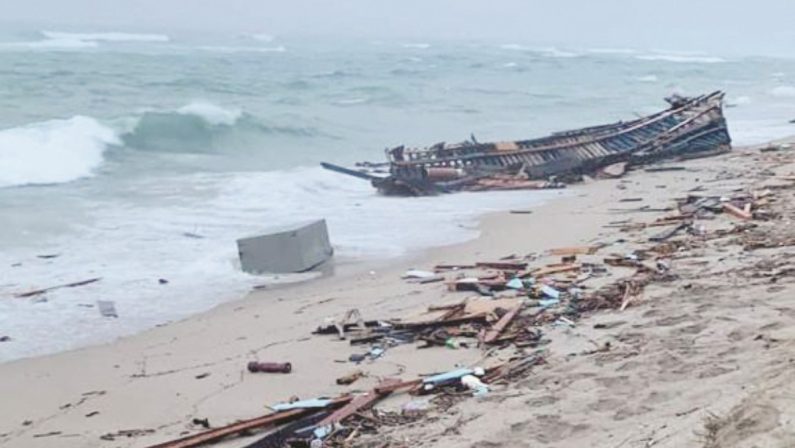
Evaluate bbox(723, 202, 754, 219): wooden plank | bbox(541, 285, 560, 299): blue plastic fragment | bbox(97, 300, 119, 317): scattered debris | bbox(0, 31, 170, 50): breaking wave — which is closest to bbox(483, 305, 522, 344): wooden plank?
bbox(541, 285, 560, 299): blue plastic fragment

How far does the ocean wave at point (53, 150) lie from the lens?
66.1ft

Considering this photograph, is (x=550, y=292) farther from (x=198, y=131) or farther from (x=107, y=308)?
(x=198, y=131)

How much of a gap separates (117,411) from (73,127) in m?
20.8

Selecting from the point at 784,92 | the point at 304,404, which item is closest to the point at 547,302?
the point at 304,404

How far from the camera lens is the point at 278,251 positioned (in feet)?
38.0

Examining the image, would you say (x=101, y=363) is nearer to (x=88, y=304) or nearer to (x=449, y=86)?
(x=88, y=304)

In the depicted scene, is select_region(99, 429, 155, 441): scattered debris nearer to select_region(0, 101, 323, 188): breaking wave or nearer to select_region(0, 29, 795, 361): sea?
select_region(0, 29, 795, 361): sea

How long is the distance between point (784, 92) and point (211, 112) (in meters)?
27.1

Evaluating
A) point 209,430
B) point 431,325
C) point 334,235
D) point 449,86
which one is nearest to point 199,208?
point 334,235

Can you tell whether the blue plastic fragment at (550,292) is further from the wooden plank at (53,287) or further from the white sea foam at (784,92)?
the white sea foam at (784,92)

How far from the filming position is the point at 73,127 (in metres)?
26.1

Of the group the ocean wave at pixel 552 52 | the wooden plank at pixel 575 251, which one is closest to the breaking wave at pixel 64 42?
the ocean wave at pixel 552 52

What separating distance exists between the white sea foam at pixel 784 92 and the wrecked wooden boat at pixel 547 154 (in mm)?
21437

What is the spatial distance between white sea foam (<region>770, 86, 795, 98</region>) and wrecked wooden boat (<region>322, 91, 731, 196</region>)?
21437mm
